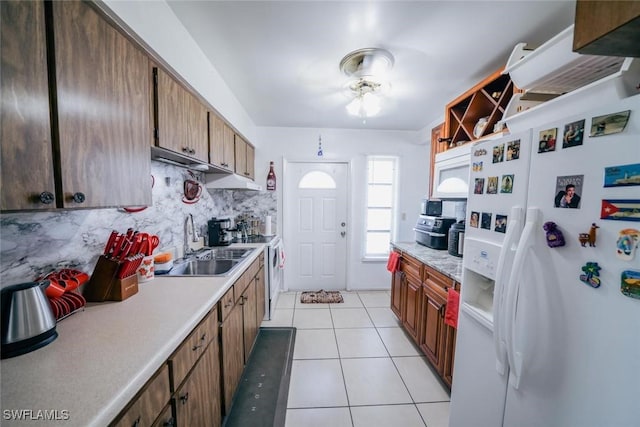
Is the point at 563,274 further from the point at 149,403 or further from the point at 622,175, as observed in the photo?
Answer: the point at 149,403

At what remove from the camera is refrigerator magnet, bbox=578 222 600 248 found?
0.70 meters

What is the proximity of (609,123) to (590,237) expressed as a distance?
1.13 feet

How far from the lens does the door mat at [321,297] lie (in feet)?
10.4

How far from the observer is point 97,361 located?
2.32 ft

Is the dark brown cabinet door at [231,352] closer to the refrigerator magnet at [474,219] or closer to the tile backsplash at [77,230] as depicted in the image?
the tile backsplash at [77,230]

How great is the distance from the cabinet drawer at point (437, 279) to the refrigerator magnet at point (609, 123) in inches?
46.1

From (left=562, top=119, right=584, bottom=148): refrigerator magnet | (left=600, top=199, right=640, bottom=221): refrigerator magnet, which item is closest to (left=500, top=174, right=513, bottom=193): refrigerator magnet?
(left=562, top=119, right=584, bottom=148): refrigerator magnet

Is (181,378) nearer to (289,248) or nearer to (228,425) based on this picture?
(228,425)

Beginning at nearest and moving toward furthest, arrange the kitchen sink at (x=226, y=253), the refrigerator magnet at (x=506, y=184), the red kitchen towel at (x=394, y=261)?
1. the refrigerator magnet at (x=506, y=184)
2. the kitchen sink at (x=226, y=253)
3. the red kitchen towel at (x=394, y=261)

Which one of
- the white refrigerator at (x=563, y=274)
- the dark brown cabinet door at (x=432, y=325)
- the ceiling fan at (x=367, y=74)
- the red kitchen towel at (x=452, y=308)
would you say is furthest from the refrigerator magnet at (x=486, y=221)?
the ceiling fan at (x=367, y=74)

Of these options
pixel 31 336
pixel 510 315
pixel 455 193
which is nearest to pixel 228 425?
pixel 31 336

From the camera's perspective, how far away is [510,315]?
0.88 m

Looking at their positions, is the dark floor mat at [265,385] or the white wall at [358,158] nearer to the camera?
the dark floor mat at [265,385]

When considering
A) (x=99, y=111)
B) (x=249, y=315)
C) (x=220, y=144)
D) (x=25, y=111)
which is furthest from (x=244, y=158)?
(x=25, y=111)
